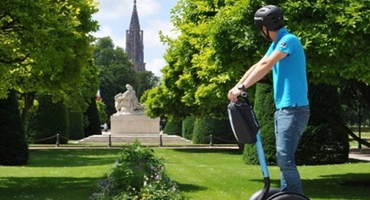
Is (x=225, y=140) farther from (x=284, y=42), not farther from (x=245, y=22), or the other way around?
(x=284, y=42)

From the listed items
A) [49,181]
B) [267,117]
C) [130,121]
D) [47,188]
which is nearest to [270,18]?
[47,188]

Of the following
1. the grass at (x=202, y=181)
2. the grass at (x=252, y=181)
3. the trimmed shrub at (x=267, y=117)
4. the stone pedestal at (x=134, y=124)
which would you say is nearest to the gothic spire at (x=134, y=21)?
the stone pedestal at (x=134, y=124)

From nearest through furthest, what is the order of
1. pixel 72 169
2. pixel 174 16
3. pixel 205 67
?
pixel 205 67 < pixel 174 16 < pixel 72 169

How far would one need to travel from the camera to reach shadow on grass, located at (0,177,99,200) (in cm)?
1326

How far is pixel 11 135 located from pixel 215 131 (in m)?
21.1

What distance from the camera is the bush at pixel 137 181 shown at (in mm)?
9523

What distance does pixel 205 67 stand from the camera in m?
14.5

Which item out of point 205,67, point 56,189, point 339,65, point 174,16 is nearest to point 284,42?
point 339,65

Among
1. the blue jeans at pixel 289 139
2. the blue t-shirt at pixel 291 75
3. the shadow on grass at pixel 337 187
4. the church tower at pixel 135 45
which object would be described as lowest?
the shadow on grass at pixel 337 187

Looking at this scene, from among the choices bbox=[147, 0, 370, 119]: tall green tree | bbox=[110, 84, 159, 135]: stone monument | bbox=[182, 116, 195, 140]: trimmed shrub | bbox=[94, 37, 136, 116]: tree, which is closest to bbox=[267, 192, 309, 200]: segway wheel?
bbox=[147, 0, 370, 119]: tall green tree

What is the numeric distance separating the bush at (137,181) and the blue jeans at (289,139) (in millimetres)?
4338

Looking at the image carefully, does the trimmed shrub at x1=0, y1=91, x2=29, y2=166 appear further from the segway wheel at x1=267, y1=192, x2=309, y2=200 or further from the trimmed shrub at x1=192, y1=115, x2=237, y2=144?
the segway wheel at x1=267, y1=192, x2=309, y2=200

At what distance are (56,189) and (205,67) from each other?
188 inches

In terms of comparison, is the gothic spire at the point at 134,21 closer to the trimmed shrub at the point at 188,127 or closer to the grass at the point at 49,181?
the trimmed shrub at the point at 188,127
